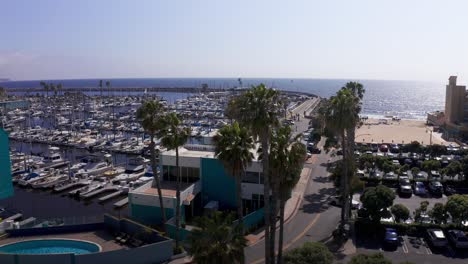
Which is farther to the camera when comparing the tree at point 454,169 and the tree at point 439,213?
the tree at point 454,169

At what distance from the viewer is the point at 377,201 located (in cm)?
3372

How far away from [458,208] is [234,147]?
70.8 ft

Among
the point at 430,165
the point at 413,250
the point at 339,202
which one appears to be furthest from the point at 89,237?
the point at 430,165

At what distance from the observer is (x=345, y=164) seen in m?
34.0

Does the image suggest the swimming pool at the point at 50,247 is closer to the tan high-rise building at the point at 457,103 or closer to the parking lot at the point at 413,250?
the parking lot at the point at 413,250

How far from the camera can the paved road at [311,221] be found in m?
31.9

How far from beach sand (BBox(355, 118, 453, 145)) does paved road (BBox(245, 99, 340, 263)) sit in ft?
132

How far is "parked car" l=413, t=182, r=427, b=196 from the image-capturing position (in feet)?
149

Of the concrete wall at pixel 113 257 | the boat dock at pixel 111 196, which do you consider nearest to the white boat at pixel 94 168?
the boat dock at pixel 111 196

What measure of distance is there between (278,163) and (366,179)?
31875 millimetres

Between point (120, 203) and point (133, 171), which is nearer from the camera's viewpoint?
point (120, 203)

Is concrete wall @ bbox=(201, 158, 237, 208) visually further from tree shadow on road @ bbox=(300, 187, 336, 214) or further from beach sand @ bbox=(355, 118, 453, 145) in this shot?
beach sand @ bbox=(355, 118, 453, 145)

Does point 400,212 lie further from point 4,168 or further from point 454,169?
point 4,168

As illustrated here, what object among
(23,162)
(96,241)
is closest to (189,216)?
(96,241)
